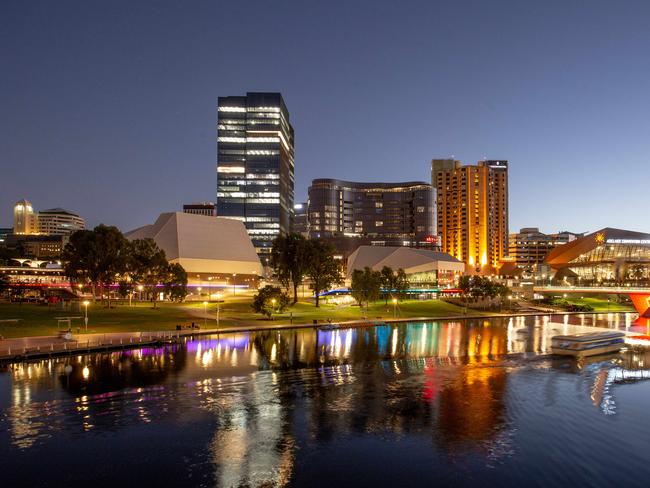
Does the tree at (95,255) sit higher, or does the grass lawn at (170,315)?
the tree at (95,255)

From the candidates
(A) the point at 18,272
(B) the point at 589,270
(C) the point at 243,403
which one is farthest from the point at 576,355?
(A) the point at 18,272

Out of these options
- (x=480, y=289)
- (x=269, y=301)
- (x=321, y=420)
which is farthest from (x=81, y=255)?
(x=480, y=289)

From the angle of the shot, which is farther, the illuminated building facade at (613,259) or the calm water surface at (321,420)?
the illuminated building facade at (613,259)

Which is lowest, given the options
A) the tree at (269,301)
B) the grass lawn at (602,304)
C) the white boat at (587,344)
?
the grass lawn at (602,304)

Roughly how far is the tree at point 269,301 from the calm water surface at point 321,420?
111ft

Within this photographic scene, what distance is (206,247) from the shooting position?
159625 millimetres

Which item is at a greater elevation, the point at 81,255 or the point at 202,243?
the point at 202,243

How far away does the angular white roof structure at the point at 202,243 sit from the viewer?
152375mm

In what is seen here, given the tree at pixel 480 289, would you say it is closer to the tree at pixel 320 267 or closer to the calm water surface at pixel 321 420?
the tree at pixel 320 267

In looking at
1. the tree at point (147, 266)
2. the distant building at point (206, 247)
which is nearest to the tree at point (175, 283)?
the tree at point (147, 266)

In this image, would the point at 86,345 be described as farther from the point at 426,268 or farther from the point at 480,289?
the point at 426,268

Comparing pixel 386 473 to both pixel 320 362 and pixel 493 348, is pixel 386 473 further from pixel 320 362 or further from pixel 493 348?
pixel 493 348

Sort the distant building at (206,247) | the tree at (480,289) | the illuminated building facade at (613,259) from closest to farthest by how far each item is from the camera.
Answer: the tree at (480,289) → the distant building at (206,247) → the illuminated building facade at (613,259)

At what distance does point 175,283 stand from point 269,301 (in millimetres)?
30052
